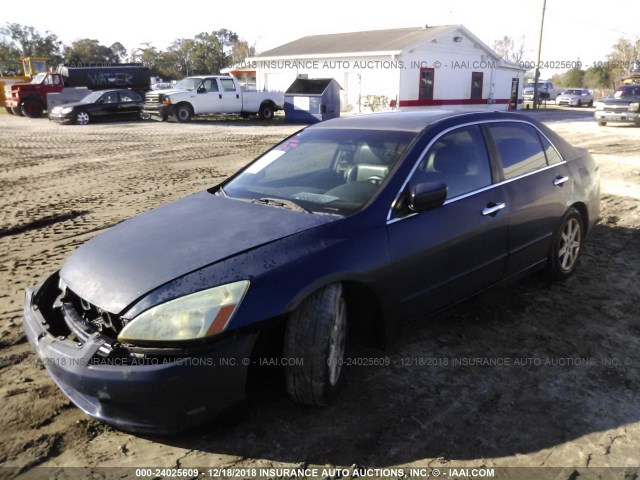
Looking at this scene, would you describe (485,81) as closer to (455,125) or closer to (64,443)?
(455,125)

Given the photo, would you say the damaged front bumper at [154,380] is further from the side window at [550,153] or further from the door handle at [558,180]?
the side window at [550,153]

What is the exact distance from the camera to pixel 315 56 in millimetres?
29656

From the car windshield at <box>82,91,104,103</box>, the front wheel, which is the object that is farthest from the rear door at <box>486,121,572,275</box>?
the car windshield at <box>82,91,104,103</box>

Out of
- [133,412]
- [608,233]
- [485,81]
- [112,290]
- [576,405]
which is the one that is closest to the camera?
[133,412]

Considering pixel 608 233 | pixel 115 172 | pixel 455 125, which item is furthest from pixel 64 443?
pixel 115 172

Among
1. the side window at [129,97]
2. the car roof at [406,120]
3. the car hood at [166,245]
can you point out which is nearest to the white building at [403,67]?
the side window at [129,97]

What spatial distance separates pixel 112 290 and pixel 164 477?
0.93m

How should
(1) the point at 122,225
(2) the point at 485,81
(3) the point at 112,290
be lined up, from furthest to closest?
1. (2) the point at 485,81
2. (1) the point at 122,225
3. (3) the point at 112,290

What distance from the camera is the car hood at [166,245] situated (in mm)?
2686

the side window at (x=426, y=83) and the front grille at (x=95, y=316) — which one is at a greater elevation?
the side window at (x=426, y=83)

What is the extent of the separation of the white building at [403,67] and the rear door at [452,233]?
23.0 meters

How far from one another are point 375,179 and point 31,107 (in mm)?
26301

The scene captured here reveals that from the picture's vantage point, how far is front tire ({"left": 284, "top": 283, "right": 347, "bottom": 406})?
8.98 feet

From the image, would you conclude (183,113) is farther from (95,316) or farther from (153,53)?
(153,53)
